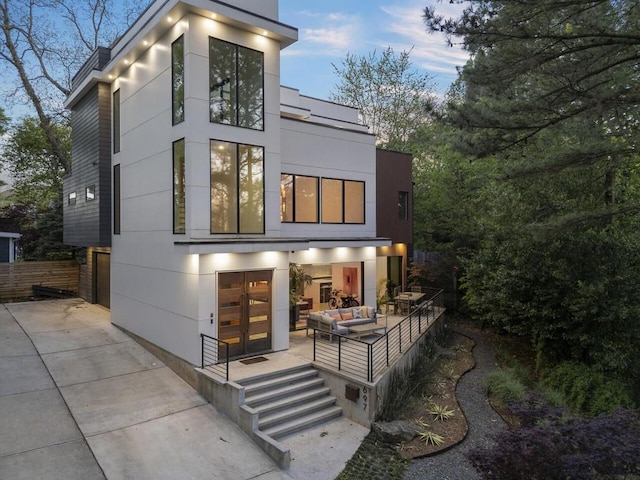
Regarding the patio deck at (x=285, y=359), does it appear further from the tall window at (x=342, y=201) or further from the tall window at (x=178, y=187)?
the tall window at (x=342, y=201)

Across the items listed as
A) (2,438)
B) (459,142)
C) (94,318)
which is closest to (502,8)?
(459,142)

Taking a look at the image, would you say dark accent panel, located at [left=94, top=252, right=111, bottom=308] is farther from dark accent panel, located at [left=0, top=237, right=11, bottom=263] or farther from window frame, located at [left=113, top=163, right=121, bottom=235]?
dark accent panel, located at [left=0, top=237, right=11, bottom=263]

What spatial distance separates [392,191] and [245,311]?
905 cm

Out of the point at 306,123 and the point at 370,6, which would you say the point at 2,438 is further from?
the point at 370,6

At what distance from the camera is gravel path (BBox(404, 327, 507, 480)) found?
7129 mm

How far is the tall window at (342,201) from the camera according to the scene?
14216mm

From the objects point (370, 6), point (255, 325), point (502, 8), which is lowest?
point (255, 325)

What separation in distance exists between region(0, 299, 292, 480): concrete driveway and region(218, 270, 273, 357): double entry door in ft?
5.17

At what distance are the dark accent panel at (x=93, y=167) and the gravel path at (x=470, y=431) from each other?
12106 millimetres

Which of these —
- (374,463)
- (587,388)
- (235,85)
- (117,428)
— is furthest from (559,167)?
(117,428)

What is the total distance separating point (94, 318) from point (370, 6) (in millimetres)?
21193

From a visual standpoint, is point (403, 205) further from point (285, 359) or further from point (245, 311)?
point (285, 359)

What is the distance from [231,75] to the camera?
34.9ft

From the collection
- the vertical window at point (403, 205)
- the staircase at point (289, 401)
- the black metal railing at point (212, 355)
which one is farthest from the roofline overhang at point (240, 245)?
the vertical window at point (403, 205)
